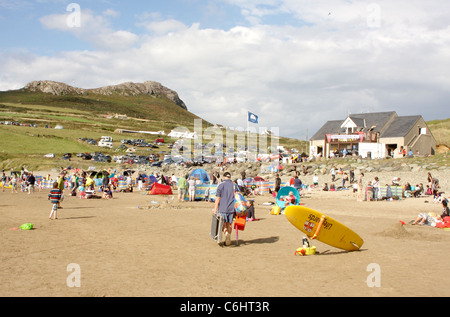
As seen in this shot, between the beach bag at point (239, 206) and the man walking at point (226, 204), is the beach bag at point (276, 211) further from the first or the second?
the man walking at point (226, 204)

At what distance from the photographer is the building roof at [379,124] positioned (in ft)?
168

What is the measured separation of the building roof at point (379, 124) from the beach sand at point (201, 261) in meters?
40.1

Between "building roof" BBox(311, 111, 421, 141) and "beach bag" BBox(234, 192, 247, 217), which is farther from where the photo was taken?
"building roof" BBox(311, 111, 421, 141)

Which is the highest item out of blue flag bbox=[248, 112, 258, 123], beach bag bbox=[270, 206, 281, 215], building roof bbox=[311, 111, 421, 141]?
building roof bbox=[311, 111, 421, 141]

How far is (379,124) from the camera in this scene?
54000 mm

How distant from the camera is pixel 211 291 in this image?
253 inches

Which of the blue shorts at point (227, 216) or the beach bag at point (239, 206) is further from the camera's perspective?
the beach bag at point (239, 206)

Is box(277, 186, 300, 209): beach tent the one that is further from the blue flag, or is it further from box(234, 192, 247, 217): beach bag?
the blue flag

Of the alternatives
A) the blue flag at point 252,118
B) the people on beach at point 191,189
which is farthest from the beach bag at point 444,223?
the blue flag at point 252,118

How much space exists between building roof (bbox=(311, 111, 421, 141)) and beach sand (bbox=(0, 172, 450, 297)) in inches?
1578

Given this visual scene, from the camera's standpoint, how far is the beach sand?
6.49 metres

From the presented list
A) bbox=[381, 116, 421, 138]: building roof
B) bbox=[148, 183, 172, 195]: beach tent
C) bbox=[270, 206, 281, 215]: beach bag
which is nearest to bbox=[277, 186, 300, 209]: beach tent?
bbox=[270, 206, 281, 215]: beach bag
